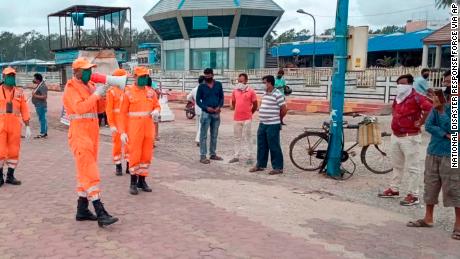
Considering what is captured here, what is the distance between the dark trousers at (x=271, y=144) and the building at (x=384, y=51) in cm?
2263

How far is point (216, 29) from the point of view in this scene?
49.8m

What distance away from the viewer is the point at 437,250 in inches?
187

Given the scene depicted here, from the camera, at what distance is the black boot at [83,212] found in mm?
5426

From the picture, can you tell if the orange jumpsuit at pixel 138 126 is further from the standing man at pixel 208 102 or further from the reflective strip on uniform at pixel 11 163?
the standing man at pixel 208 102

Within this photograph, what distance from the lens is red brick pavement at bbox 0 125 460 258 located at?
4594 millimetres

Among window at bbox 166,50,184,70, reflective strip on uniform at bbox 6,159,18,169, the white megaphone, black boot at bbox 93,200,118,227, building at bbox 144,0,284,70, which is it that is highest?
building at bbox 144,0,284,70

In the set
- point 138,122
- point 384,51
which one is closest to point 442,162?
point 138,122

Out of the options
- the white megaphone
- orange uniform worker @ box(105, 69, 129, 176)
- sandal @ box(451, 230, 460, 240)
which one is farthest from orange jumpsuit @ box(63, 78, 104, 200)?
sandal @ box(451, 230, 460, 240)

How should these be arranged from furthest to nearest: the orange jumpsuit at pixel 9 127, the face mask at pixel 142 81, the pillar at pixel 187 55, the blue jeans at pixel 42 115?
the pillar at pixel 187 55, the blue jeans at pixel 42 115, the orange jumpsuit at pixel 9 127, the face mask at pixel 142 81

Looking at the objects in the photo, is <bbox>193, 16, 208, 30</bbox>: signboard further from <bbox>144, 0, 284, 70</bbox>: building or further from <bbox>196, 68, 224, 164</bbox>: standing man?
<bbox>196, 68, 224, 164</bbox>: standing man

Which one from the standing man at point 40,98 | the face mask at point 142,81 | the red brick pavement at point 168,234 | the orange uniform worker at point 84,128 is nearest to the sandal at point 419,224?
the red brick pavement at point 168,234

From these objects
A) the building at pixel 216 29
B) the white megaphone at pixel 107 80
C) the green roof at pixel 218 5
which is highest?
the green roof at pixel 218 5

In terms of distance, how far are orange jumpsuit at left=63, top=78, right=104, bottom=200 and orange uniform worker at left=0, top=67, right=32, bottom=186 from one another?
2.47 meters

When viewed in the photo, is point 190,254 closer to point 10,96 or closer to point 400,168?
point 400,168
